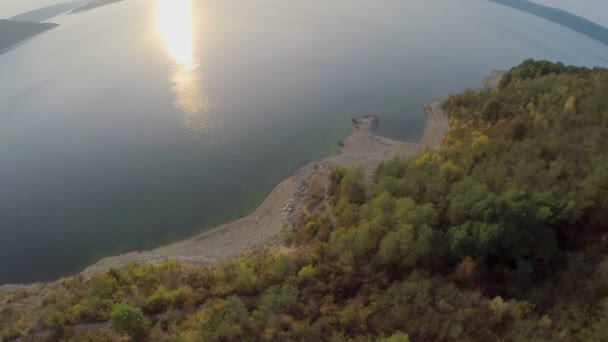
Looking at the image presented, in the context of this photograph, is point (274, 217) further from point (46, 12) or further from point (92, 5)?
point (46, 12)

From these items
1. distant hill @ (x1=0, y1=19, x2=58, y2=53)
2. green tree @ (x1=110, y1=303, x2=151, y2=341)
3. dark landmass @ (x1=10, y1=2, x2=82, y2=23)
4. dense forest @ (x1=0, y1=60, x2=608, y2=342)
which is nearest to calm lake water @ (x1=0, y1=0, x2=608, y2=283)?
distant hill @ (x1=0, y1=19, x2=58, y2=53)

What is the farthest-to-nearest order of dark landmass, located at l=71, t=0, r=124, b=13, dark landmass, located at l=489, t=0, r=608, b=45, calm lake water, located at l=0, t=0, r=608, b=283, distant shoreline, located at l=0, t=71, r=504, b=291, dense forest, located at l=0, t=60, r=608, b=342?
1. dark landmass, located at l=71, t=0, r=124, b=13
2. dark landmass, located at l=489, t=0, r=608, b=45
3. calm lake water, located at l=0, t=0, r=608, b=283
4. distant shoreline, located at l=0, t=71, r=504, b=291
5. dense forest, located at l=0, t=60, r=608, b=342

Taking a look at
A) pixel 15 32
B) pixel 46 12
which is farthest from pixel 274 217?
pixel 46 12

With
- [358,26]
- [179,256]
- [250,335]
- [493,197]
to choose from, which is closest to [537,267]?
[493,197]

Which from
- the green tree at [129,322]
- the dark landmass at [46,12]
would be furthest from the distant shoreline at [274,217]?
the dark landmass at [46,12]

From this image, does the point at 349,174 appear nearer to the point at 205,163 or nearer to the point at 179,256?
the point at 179,256

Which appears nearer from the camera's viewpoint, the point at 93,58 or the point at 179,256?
the point at 179,256

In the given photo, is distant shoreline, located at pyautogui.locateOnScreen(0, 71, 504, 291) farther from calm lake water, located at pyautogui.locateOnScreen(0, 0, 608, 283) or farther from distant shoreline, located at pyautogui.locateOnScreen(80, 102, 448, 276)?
calm lake water, located at pyautogui.locateOnScreen(0, 0, 608, 283)
